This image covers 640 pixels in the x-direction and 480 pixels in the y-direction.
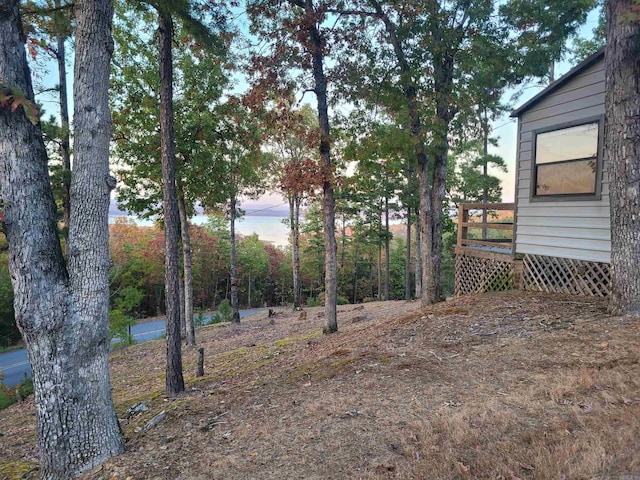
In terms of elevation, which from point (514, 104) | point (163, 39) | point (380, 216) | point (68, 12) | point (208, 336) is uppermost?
point (514, 104)

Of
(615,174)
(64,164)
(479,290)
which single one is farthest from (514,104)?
(64,164)

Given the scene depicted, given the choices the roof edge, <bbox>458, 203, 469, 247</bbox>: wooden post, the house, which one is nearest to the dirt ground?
the house

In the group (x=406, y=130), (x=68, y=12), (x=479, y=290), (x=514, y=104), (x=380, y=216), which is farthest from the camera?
(x=380, y=216)

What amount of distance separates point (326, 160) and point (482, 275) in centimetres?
446

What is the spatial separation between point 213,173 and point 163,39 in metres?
6.07

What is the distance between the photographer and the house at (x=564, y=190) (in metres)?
5.88

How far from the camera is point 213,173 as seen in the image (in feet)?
37.1

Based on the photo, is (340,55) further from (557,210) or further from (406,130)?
(557,210)

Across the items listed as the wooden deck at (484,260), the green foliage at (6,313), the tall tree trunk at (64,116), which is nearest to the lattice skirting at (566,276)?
the wooden deck at (484,260)

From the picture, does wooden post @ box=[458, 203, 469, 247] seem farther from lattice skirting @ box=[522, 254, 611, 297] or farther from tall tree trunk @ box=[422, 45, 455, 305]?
lattice skirting @ box=[522, 254, 611, 297]

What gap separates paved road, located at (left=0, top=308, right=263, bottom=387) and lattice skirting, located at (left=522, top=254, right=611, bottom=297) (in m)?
15.7

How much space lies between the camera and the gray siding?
5.85m

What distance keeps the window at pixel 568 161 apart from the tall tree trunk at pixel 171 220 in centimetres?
647

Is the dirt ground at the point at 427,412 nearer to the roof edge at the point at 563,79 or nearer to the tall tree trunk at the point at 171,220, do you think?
the tall tree trunk at the point at 171,220
